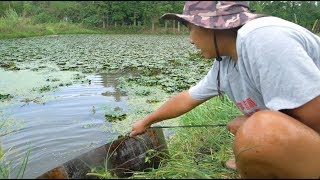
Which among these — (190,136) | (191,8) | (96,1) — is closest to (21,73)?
(190,136)

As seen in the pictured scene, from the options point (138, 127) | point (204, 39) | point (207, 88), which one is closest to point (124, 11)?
point (138, 127)

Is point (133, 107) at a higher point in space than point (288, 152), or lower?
lower

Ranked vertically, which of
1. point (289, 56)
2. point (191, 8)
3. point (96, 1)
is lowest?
point (96, 1)

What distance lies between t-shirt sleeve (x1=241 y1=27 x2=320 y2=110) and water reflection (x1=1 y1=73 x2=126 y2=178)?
2.26 meters

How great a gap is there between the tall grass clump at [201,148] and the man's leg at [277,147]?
9.8 inches

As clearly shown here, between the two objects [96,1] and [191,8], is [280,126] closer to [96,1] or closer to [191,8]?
[191,8]

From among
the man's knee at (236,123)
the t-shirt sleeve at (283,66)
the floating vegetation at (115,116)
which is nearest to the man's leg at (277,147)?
the t-shirt sleeve at (283,66)

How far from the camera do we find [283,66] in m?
1.75

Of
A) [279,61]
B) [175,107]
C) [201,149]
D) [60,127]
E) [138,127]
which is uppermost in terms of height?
[279,61]

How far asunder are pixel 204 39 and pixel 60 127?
3.06 metres

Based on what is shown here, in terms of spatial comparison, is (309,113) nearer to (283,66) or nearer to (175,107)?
(283,66)

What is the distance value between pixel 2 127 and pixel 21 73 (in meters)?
4.45

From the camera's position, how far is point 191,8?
6.68ft

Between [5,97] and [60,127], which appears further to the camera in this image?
[5,97]
